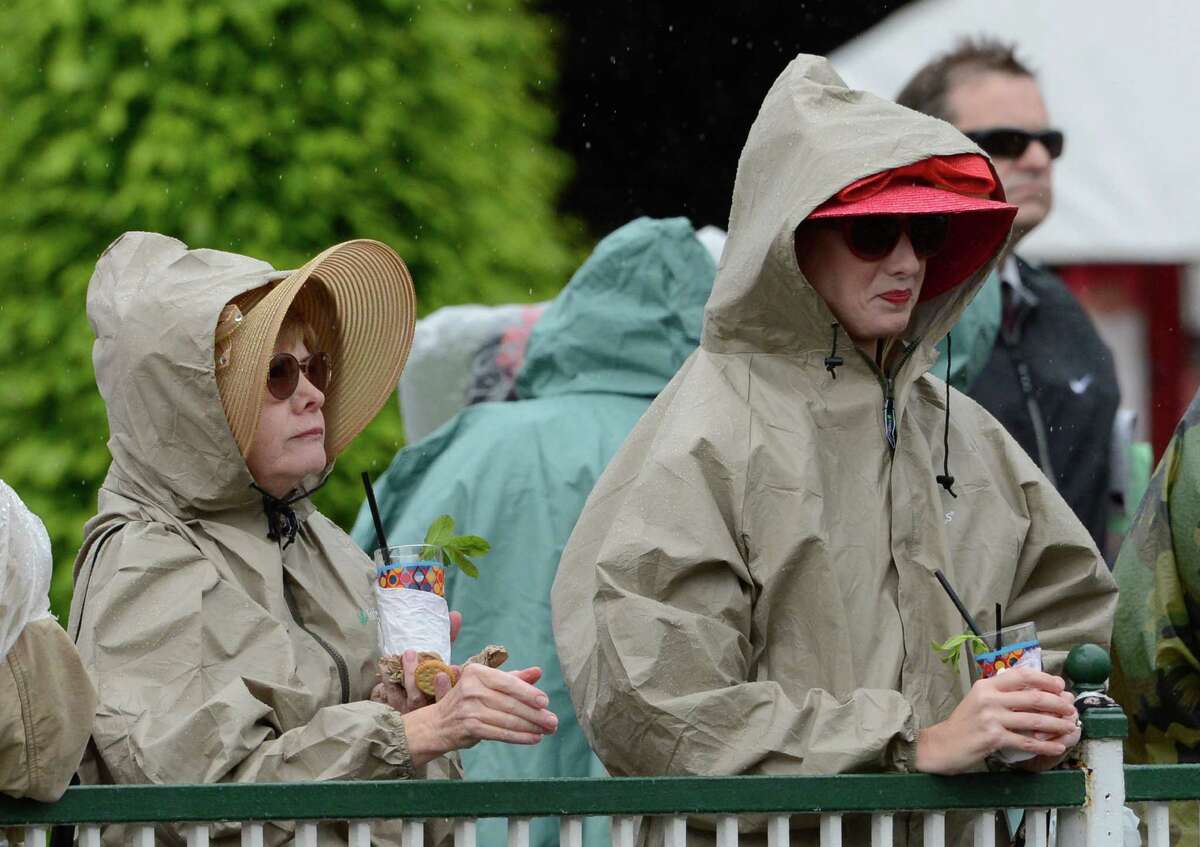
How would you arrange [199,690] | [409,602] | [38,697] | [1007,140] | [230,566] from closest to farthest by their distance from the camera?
[38,697]
[199,690]
[409,602]
[230,566]
[1007,140]

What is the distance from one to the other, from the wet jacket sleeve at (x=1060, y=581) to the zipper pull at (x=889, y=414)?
311mm

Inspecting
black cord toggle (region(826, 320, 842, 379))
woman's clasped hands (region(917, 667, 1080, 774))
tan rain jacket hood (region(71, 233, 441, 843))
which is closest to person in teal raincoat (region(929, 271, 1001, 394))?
black cord toggle (region(826, 320, 842, 379))

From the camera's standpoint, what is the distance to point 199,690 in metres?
A: 3.64

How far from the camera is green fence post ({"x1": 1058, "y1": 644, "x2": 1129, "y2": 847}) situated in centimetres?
353

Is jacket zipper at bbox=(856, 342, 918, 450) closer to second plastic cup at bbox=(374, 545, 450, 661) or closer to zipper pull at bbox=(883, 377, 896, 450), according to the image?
zipper pull at bbox=(883, 377, 896, 450)

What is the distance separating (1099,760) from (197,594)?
4.91ft

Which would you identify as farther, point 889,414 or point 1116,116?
point 1116,116

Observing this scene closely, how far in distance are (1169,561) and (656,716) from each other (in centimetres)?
135

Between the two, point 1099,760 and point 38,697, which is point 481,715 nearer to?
point 38,697

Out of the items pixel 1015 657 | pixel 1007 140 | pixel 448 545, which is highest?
pixel 1007 140

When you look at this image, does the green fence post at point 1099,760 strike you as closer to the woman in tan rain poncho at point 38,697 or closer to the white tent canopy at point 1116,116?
the woman in tan rain poncho at point 38,697

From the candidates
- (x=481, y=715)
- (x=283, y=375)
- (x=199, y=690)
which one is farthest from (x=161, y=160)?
(x=481, y=715)

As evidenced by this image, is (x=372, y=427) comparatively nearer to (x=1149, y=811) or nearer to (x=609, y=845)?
(x=609, y=845)

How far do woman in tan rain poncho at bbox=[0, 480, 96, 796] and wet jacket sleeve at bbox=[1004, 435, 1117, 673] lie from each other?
165 cm
